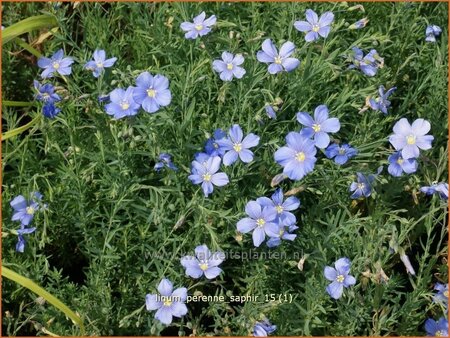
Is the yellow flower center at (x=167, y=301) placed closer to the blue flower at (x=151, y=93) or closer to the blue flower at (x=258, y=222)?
the blue flower at (x=258, y=222)

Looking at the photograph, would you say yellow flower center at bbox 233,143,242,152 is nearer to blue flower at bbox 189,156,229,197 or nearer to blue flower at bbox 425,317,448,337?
blue flower at bbox 189,156,229,197

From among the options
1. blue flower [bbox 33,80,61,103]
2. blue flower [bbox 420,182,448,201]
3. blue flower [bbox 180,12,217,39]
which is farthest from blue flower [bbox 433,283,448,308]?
blue flower [bbox 33,80,61,103]

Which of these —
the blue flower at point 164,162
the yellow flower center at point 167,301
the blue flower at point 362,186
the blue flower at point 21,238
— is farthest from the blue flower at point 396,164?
the blue flower at point 21,238

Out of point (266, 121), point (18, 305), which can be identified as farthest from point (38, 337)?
point (266, 121)

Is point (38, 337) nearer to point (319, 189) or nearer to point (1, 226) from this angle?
point (1, 226)

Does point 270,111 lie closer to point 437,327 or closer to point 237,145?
point 237,145

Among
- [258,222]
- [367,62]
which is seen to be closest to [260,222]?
[258,222]
